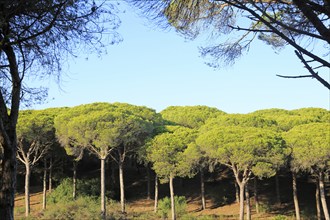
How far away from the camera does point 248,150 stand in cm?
1945

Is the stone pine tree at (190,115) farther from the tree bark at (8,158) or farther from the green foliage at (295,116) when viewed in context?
the tree bark at (8,158)

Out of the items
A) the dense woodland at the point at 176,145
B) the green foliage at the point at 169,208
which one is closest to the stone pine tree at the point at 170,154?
the dense woodland at the point at 176,145

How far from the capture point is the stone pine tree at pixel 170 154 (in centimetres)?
2172

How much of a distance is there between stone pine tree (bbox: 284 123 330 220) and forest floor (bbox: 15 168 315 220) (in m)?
3.83

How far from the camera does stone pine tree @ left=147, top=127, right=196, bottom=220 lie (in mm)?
21719

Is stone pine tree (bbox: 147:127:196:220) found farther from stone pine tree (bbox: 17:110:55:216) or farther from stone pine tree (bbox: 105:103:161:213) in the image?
stone pine tree (bbox: 17:110:55:216)

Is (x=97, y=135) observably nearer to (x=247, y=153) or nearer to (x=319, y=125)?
(x=247, y=153)

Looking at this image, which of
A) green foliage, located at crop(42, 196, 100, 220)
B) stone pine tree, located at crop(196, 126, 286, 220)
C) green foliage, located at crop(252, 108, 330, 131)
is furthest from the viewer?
green foliage, located at crop(252, 108, 330, 131)

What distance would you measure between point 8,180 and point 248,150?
15.9m

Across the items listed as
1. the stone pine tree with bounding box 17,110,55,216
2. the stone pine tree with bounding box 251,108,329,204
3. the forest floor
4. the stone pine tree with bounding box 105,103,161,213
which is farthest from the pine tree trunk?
the stone pine tree with bounding box 251,108,329,204

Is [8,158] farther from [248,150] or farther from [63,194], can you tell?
[63,194]

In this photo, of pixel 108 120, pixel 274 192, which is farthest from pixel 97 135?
pixel 274 192

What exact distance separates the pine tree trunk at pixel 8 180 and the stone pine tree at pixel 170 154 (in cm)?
1699

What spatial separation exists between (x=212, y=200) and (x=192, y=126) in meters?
6.00
